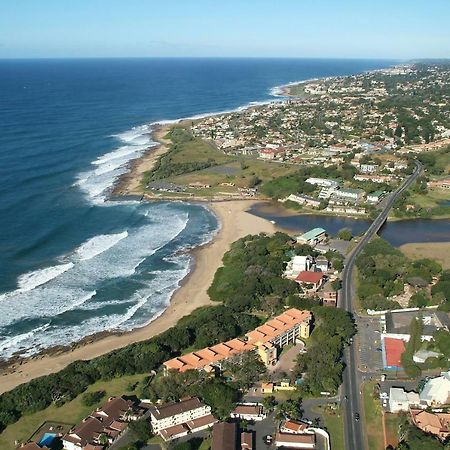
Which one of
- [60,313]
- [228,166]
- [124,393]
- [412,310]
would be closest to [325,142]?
[228,166]

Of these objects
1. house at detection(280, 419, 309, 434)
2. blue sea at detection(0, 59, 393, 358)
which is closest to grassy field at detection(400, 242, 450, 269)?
blue sea at detection(0, 59, 393, 358)

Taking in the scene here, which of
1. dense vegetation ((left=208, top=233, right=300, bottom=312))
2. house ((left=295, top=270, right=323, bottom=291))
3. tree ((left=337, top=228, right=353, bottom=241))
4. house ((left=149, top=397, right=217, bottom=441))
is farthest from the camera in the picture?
tree ((left=337, top=228, right=353, bottom=241))

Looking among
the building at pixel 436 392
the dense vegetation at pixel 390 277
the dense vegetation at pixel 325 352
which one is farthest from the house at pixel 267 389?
the dense vegetation at pixel 390 277

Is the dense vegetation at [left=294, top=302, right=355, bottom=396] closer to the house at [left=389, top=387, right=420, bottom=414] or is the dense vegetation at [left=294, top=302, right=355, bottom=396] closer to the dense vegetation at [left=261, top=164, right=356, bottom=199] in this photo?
the house at [left=389, top=387, right=420, bottom=414]

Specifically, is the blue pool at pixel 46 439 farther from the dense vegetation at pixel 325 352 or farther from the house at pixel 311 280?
the house at pixel 311 280

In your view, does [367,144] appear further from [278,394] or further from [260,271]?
[278,394]
